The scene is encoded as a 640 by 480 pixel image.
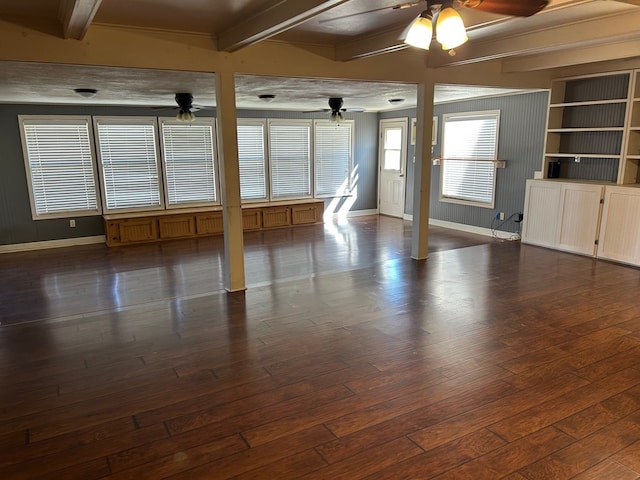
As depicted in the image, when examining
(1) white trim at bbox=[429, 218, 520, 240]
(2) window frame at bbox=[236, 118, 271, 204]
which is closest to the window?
(1) white trim at bbox=[429, 218, 520, 240]

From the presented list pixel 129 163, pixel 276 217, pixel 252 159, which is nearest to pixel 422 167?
pixel 276 217

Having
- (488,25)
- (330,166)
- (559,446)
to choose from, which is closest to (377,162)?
(330,166)

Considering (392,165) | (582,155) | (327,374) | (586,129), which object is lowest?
(327,374)

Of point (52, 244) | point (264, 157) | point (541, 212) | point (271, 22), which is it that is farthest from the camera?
point (264, 157)

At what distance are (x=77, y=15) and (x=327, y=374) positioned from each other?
2943 millimetres

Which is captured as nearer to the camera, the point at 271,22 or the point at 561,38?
the point at 271,22

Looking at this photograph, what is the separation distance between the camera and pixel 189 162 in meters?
8.45

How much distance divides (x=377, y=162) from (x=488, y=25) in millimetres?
6540

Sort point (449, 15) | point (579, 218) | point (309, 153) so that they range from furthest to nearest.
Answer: point (309, 153), point (579, 218), point (449, 15)

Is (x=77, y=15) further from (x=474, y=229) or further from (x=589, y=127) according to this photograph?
(x=474, y=229)

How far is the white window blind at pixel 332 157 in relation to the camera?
9.64 meters

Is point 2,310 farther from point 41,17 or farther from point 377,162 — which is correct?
point 377,162

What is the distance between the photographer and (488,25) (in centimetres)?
371

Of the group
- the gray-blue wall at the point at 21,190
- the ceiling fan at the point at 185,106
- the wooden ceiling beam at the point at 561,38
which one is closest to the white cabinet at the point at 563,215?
the wooden ceiling beam at the point at 561,38
